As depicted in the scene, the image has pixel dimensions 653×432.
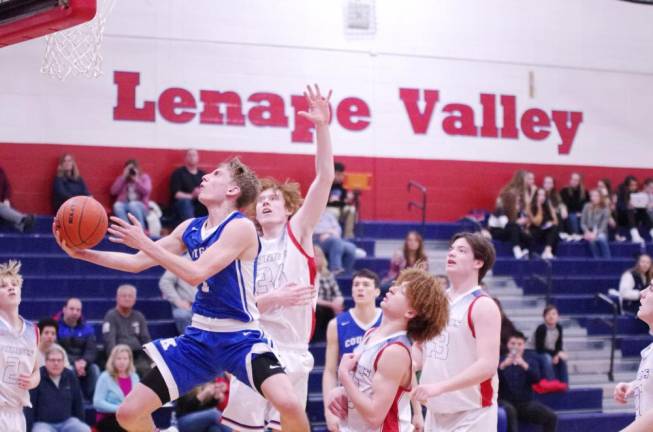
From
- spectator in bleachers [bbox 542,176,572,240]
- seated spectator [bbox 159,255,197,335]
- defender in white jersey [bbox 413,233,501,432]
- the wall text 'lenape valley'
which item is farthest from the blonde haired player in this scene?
spectator in bleachers [bbox 542,176,572,240]

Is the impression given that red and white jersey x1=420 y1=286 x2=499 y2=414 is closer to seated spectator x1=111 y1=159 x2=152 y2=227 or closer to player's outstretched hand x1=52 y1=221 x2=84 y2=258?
player's outstretched hand x1=52 y1=221 x2=84 y2=258

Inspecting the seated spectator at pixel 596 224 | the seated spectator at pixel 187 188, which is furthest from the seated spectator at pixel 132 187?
the seated spectator at pixel 596 224

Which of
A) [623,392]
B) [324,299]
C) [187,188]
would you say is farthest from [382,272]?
[623,392]

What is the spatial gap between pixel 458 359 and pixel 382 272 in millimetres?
7399

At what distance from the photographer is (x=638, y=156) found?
647 inches

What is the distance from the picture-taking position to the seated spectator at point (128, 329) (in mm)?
10016

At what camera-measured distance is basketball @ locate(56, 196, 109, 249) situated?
202 inches

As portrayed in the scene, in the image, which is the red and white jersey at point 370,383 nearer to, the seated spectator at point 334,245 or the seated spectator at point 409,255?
the seated spectator at point 409,255

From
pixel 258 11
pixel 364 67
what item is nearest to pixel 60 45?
pixel 258 11

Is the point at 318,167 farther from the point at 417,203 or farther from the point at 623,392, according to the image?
the point at 417,203

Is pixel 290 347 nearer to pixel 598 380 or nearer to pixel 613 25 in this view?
pixel 598 380

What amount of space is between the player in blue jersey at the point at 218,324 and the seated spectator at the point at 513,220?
29.4ft

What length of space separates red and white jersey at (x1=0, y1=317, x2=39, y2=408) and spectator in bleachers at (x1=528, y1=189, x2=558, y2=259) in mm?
8742

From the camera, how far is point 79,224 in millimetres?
5117
